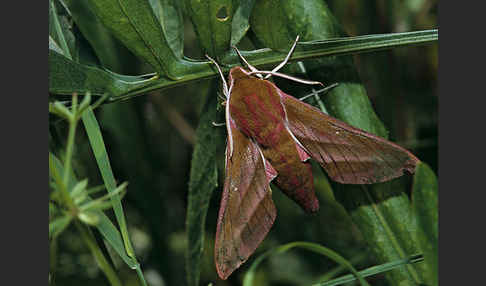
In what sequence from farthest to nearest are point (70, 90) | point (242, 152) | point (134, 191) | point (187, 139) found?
point (187, 139) < point (134, 191) < point (242, 152) < point (70, 90)

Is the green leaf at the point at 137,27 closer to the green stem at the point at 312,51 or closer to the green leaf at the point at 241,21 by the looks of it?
the green stem at the point at 312,51

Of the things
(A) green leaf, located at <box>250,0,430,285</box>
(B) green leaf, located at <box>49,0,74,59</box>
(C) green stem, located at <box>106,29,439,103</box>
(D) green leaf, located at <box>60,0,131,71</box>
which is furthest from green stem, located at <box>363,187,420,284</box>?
(D) green leaf, located at <box>60,0,131,71</box>

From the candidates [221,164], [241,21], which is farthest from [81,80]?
[221,164]

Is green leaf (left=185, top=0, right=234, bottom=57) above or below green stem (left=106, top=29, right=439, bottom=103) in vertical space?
above

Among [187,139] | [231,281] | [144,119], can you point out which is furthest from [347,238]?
[144,119]

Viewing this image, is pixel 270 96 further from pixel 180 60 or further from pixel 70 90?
pixel 70 90

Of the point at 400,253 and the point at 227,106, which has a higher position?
the point at 227,106

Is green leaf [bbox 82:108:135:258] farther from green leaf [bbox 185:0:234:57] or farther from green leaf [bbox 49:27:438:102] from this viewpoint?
green leaf [bbox 185:0:234:57]
